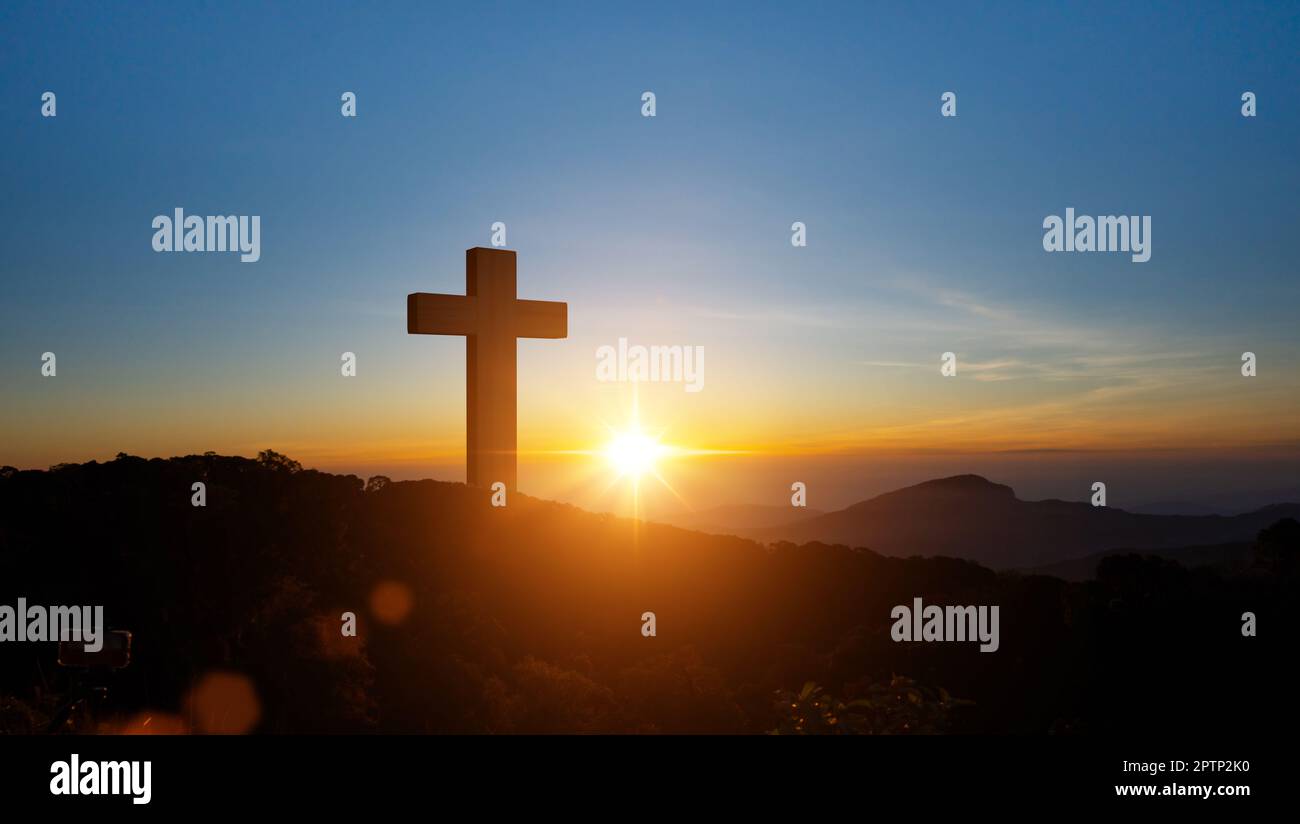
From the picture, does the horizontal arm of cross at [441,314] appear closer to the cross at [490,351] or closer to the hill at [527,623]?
the cross at [490,351]

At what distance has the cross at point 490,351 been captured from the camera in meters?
10.8

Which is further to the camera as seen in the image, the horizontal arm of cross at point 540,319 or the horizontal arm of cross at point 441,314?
the horizontal arm of cross at point 540,319

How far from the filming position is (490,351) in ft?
36.1

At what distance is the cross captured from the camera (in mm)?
10836

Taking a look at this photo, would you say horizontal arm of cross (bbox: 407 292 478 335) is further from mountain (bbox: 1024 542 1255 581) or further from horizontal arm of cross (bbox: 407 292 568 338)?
mountain (bbox: 1024 542 1255 581)

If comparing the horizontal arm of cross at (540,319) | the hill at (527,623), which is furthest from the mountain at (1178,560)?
the horizontal arm of cross at (540,319)

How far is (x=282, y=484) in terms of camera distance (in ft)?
30.6

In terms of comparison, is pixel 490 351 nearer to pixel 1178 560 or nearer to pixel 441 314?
pixel 441 314

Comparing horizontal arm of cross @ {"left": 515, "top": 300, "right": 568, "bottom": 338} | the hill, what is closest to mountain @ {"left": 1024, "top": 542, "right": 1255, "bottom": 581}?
the hill

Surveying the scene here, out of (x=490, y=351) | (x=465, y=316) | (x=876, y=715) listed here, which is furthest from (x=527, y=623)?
(x=876, y=715)

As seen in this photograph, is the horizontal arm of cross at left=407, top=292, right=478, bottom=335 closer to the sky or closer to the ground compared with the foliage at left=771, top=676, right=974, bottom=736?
closer to the sky
